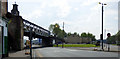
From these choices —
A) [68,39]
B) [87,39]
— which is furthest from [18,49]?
[87,39]

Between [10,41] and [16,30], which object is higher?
[16,30]

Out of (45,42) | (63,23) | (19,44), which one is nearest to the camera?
(19,44)

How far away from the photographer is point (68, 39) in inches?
6722

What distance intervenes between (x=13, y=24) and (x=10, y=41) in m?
3.59

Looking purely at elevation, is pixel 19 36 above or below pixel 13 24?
below

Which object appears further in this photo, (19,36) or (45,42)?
(45,42)

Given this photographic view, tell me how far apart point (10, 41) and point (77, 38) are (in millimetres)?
Result: 138020

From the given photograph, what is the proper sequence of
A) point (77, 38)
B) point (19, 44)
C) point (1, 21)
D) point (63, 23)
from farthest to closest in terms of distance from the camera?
point (77, 38) → point (63, 23) → point (19, 44) → point (1, 21)

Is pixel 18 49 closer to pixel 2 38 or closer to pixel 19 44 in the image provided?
pixel 19 44

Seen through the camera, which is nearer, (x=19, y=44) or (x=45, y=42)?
(x=19, y=44)

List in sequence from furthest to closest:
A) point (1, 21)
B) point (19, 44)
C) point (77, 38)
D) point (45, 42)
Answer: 1. point (77, 38)
2. point (45, 42)
3. point (19, 44)
4. point (1, 21)

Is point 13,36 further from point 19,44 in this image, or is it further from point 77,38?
point 77,38

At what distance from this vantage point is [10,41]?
1396 inches

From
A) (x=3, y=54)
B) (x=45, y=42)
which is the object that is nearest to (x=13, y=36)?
(x=3, y=54)
